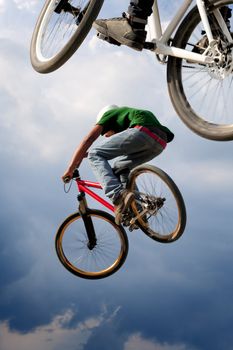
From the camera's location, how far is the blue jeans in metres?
6.74

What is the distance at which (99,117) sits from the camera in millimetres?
6996

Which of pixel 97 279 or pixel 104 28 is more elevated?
pixel 104 28

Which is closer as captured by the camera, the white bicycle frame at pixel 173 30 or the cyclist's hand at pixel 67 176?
the white bicycle frame at pixel 173 30

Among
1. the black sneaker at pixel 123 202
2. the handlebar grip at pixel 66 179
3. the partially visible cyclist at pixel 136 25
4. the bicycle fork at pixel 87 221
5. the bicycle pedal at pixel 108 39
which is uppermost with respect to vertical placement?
the bicycle pedal at pixel 108 39

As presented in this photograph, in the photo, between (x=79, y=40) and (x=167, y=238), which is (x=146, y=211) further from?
(x=79, y=40)

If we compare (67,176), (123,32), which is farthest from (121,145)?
(123,32)

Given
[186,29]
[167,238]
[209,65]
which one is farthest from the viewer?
[167,238]

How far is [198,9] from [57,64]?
1605 millimetres

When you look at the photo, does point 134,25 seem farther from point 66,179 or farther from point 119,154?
point 66,179

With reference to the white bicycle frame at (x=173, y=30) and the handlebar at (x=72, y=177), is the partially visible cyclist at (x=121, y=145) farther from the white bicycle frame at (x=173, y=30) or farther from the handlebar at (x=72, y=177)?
the white bicycle frame at (x=173, y=30)

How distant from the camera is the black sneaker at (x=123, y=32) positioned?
5684 mm

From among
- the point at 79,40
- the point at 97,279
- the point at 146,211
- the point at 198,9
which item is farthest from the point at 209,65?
the point at 97,279

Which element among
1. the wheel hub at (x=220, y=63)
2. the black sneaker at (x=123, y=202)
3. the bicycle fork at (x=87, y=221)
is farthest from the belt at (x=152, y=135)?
the wheel hub at (x=220, y=63)

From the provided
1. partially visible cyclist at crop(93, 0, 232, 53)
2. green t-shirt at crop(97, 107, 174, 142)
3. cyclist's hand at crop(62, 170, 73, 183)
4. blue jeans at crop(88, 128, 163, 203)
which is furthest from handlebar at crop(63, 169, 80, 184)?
partially visible cyclist at crop(93, 0, 232, 53)
